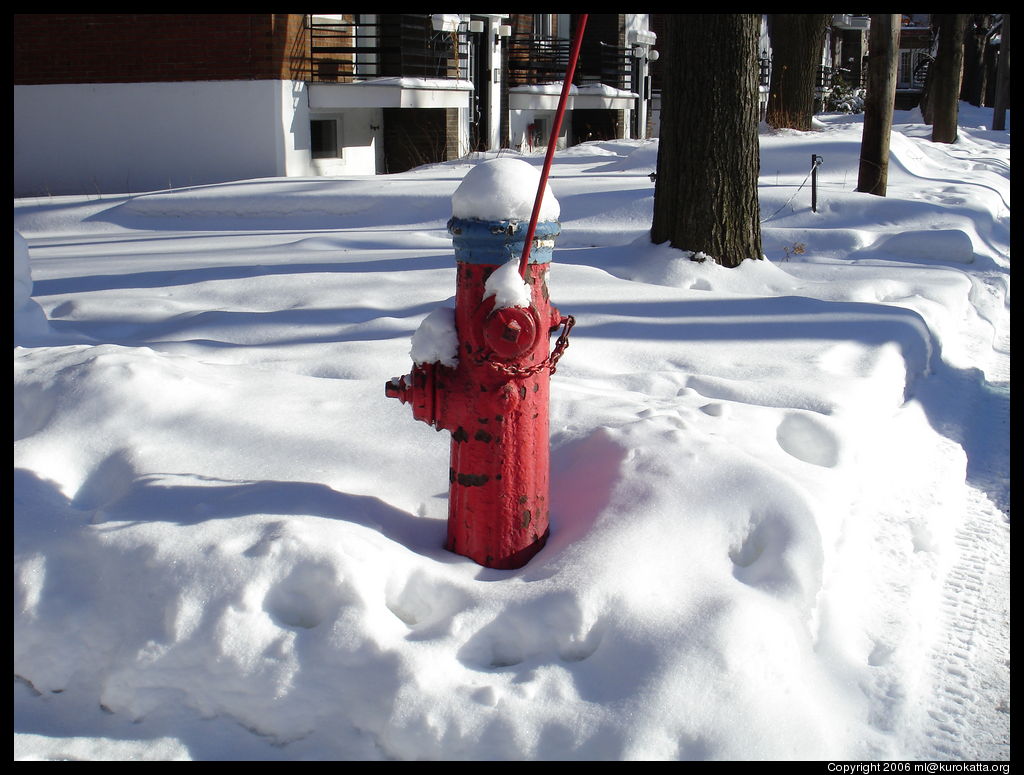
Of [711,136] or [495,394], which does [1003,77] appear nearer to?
[711,136]

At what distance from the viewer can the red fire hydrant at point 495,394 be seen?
99.7 inches

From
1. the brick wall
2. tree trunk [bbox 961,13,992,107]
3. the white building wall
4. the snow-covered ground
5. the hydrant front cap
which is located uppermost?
tree trunk [bbox 961,13,992,107]

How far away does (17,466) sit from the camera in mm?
2994

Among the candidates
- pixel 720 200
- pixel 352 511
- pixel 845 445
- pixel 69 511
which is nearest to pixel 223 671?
pixel 352 511

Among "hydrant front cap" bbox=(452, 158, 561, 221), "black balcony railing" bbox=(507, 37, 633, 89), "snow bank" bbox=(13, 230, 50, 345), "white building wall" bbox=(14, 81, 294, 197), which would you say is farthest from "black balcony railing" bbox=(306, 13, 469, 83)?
"hydrant front cap" bbox=(452, 158, 561, 221)

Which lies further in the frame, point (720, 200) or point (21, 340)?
point (720, 200)

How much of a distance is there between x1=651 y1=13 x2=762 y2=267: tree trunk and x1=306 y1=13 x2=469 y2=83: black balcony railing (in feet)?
31.3

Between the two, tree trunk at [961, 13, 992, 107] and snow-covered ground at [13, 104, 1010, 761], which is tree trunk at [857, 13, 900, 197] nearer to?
snow-covered ground at [13, 104, 1010, 761]

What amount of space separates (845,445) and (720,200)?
3.41 metres

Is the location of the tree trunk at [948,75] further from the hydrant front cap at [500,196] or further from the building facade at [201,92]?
the hydrant front cap at [500,196]

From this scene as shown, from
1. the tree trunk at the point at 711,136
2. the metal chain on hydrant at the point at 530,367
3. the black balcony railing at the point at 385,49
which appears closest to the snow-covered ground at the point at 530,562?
the metal chain on hydrant at the point at 530,367

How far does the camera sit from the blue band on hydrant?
254cm
